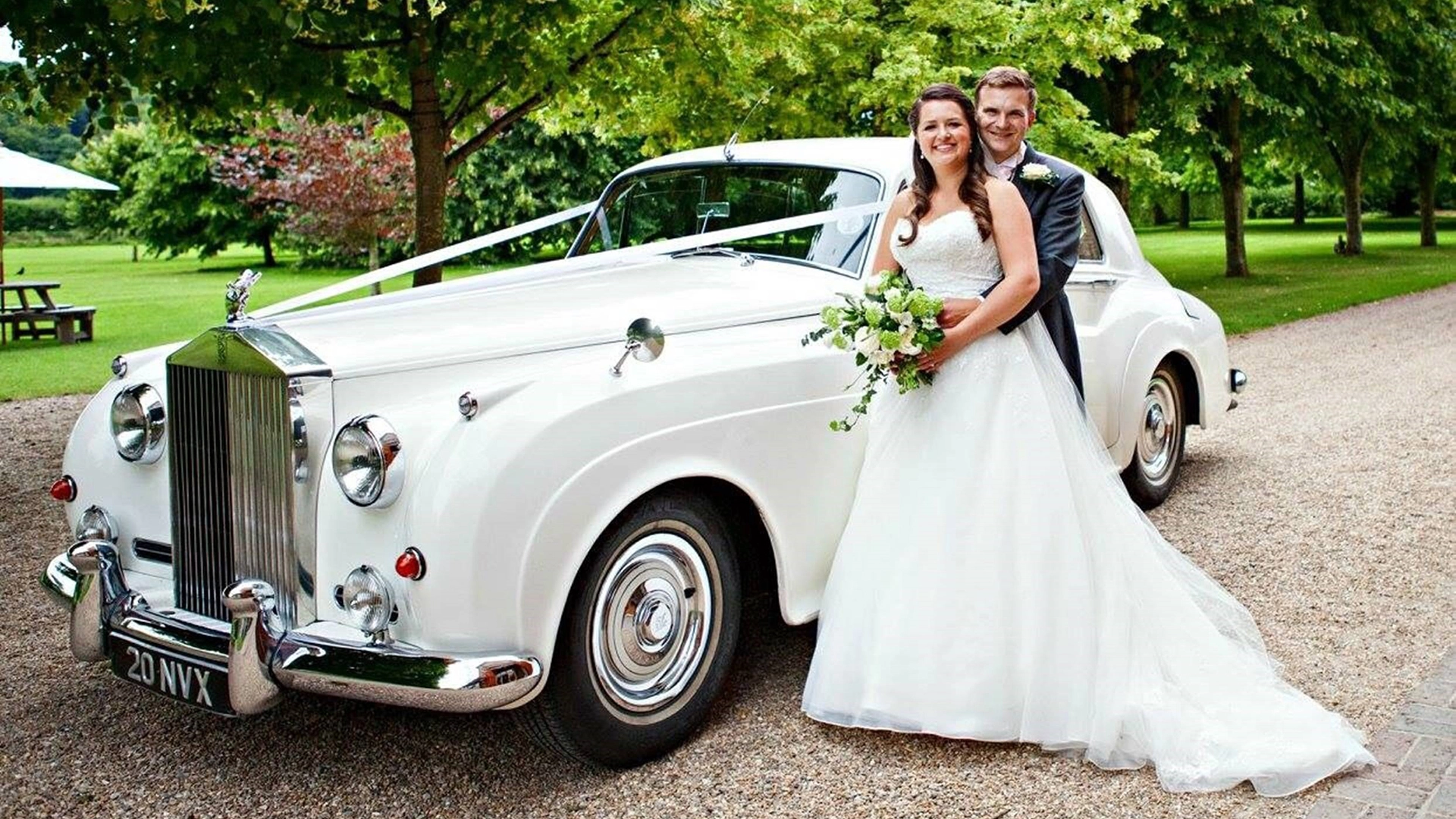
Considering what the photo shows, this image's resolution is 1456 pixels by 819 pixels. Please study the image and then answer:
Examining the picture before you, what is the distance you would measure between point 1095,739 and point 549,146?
104 ft

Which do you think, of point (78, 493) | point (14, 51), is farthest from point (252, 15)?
point (78, 493)

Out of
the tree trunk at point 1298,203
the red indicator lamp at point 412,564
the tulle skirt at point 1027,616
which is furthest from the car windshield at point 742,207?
the tree trunk at point 1298,203

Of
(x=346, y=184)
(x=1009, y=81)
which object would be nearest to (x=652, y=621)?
(x=1009, y=81)

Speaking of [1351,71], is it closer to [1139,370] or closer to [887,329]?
[1139,370]

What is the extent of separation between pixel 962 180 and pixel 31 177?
17602 millimetres

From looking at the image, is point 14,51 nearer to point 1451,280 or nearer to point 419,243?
point 419,243

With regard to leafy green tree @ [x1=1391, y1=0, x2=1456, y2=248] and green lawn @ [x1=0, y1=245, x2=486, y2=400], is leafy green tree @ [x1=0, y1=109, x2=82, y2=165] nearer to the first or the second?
green lawn @ [x1=0, y1=245, x2=486, y2=400]

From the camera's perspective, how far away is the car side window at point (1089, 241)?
655 centimetres

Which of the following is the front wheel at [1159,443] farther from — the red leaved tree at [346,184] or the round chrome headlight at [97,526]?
the red leaved tree at [346,184]

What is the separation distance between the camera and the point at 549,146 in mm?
34281

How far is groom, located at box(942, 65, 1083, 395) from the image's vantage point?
465 centimetres

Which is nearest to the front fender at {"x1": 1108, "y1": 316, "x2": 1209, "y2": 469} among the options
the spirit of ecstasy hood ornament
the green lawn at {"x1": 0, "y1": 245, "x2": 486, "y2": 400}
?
the spirit of ecstasy hood ornament

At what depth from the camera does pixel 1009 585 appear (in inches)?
168

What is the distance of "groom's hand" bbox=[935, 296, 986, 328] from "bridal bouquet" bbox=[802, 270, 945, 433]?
0.33 feet
